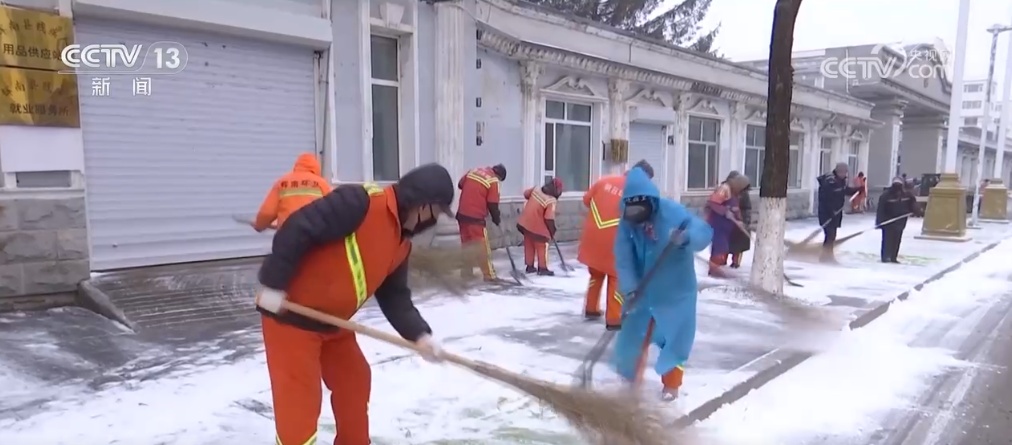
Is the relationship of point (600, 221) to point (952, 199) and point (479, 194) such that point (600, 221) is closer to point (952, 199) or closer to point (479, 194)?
point (479, 194)

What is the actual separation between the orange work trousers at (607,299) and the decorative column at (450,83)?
3.07m

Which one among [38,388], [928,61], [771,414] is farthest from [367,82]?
[928,61]

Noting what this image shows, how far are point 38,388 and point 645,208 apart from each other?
386 centimetres

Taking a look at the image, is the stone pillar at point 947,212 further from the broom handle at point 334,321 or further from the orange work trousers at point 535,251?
the broom handle at point 334,321

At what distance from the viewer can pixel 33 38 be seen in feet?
19.4

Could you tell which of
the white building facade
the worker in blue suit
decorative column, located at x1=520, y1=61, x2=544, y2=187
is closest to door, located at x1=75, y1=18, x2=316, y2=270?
the white building facade

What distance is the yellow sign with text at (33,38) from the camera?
5.75 m

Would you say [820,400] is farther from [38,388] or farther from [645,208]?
[38,388]

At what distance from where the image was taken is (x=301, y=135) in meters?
8.14

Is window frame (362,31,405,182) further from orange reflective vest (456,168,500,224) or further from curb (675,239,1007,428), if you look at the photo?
curb (675,239,1007,428)

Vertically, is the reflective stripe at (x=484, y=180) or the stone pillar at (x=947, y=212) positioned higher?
the reflective stripe at (x=484, y=180)

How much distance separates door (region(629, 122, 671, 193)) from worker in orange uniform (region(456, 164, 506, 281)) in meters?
6.70

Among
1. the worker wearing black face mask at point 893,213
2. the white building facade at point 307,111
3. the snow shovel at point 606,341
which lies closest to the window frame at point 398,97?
the white building facade at point 307,111

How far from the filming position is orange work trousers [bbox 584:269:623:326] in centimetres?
599
